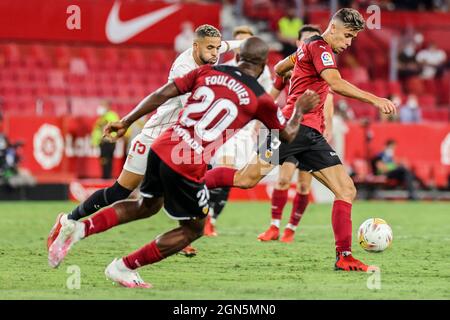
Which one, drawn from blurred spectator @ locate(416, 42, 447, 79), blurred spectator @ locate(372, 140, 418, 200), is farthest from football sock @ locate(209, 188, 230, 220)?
blurred spectator @ locate(416, 42, 447, 79)

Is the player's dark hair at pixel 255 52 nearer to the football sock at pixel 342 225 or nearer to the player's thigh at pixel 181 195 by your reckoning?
the player's thigh at pixel 181 195

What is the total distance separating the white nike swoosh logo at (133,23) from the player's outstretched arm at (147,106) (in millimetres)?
18615

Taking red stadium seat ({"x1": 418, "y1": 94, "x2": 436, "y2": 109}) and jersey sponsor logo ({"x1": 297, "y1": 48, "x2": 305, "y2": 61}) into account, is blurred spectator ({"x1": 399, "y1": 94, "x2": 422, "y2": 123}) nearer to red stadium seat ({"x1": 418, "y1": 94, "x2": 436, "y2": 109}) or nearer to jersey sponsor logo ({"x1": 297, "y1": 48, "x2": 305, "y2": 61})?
red stadium seat ({"x1": 418, "y1": 94, "x2": 436, "y2": 109})

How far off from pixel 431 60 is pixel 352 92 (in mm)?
20789

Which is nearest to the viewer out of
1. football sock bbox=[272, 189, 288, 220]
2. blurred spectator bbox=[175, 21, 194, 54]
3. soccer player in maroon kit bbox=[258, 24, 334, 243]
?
soccer player in maroon kit bbox=[258, 24, 334, 243]

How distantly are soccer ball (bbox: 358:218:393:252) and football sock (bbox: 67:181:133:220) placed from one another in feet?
7.55

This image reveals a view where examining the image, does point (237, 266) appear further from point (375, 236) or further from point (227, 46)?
point (227, 46)

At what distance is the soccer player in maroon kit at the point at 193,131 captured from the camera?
7633 mm

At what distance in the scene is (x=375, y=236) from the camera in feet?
32.7

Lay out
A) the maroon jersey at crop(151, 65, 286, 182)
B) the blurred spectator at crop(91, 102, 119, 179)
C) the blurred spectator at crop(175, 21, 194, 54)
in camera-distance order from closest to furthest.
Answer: the maroon jersey at crop(151, 65, 286, 182)
the blurred spectator at crop(91, 102, 119, 179)
the blurred spectator at crop(175, 21, 194, 54)

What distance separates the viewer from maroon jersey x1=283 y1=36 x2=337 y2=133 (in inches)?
374

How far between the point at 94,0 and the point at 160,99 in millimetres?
18773
